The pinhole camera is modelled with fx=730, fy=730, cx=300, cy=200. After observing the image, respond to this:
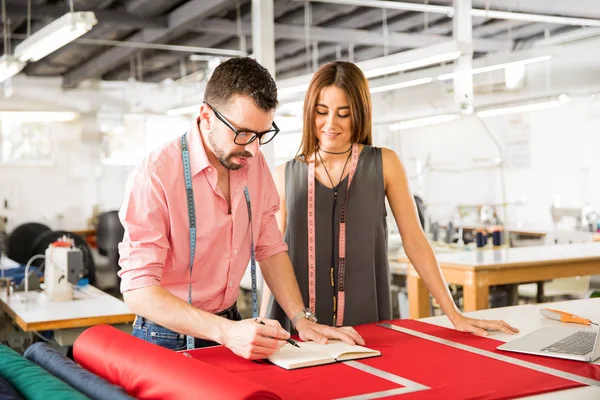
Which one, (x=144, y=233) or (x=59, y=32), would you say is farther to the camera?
(x=59, y=32)

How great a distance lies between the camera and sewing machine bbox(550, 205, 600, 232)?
7.32 metres

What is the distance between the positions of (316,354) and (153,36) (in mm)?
7139

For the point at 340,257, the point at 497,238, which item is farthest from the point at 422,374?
the point at 497,238

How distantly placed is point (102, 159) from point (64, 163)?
20.1 inches

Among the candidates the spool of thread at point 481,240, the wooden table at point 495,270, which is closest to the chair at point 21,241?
the spool of thread at point 481,240

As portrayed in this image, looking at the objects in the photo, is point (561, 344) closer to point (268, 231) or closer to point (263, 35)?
point (268, 231)

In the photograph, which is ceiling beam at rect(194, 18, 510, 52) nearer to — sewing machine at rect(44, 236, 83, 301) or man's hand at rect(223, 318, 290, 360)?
sewing machine at rect(44, 236, 83, 301)

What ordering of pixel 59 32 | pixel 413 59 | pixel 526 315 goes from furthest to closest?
pixel 59 32, pixel 413 59, pixel 526 315

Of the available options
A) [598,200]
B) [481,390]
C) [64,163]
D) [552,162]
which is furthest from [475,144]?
[481,390]

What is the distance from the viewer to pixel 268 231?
2.16 m

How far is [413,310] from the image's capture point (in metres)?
4.70

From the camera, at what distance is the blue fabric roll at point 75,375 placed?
4.36 feet

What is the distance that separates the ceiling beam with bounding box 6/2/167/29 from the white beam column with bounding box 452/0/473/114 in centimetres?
361

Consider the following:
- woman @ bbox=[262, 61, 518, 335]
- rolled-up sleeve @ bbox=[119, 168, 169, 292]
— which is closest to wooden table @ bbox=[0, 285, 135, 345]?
woman @ bbox=[262, 61, 518, 335]
